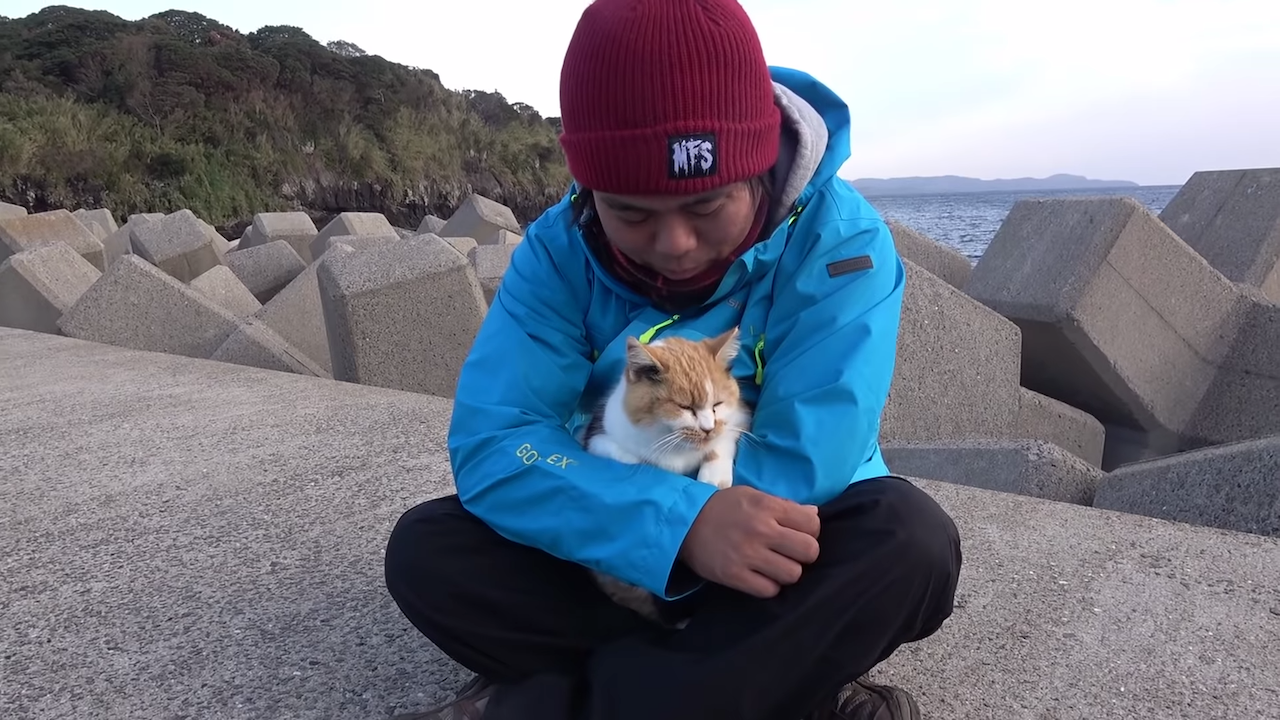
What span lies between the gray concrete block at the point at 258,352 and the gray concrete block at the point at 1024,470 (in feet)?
10.7

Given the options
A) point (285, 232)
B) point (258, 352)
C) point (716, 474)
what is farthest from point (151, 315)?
point (285, 232)

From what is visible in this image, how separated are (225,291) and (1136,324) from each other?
5639mm

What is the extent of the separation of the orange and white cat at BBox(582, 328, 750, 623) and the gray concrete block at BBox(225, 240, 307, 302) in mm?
6602

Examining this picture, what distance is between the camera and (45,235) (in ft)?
28.6

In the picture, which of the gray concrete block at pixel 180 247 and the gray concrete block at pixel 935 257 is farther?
the gray concrete block at pixel 180 247

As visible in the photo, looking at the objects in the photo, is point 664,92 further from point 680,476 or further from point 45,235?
point 45,235

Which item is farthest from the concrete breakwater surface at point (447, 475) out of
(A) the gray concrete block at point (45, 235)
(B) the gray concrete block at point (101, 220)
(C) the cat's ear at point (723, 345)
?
(B) the gray concrete block at point (101, 220)

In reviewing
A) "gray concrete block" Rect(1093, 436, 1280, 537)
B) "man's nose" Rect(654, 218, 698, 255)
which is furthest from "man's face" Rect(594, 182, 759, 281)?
"gray concrete block" Rect(1093, 436, 1280, 537)

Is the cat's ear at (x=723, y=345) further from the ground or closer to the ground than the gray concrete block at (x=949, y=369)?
further from the ground

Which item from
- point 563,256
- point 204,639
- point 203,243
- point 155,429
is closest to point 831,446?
point 563,256

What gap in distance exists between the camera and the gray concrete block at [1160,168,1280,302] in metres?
4.38

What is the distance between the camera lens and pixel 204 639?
185 centimetres

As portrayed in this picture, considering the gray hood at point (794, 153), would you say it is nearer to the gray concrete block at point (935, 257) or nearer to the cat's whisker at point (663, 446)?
the cat's whisker at point (663, 446)

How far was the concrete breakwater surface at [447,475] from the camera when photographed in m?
1.67
